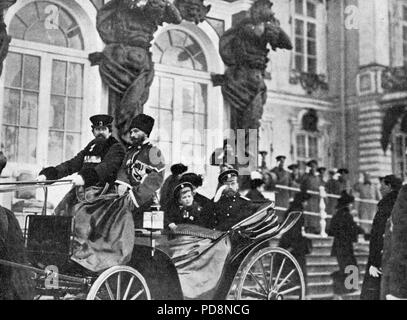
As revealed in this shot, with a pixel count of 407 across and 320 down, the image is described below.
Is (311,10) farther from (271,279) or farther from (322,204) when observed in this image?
(271,279)

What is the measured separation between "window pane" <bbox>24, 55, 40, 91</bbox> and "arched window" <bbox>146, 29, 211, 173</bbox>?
3.17 ft

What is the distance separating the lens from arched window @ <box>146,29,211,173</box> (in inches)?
190

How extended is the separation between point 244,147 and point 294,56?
8.13ft

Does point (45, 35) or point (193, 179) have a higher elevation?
point (45, 35)

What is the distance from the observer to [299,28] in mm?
7133

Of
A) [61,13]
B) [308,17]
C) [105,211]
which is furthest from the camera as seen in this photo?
[308,17]

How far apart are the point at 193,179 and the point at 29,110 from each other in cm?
138

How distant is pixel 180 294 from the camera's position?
13.0 feet

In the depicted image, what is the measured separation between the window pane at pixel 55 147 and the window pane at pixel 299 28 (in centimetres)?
367

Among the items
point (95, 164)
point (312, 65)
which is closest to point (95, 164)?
point (95, 164)

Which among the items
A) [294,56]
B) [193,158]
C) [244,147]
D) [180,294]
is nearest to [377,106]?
[294,56]

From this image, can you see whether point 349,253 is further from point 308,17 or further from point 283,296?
point 308,17

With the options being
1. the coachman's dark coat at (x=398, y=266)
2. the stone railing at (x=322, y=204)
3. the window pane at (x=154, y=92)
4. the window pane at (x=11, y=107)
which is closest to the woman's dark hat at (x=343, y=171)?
the stone railing at (x=322, y=204)

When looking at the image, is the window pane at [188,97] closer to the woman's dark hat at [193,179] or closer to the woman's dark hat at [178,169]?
the woman's dark hat at [178,169]
